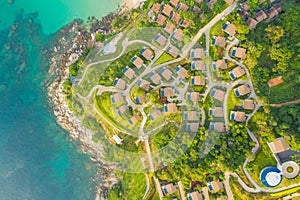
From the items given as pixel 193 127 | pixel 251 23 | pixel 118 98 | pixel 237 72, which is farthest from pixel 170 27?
pixel 193 127

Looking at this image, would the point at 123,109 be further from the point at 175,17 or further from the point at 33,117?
the point at 175,17

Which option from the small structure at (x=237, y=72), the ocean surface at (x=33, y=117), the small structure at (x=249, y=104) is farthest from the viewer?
the ocean surface at (x=33, y=117)

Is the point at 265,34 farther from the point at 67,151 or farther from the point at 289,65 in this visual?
the point at 67,151

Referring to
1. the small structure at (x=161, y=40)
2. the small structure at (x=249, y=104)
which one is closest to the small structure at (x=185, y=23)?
the small structure at (x=161, y=40)

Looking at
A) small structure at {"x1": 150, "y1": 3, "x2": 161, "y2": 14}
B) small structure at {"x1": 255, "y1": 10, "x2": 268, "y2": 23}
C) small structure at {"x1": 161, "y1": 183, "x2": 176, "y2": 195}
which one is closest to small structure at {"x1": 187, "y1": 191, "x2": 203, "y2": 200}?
small structure at {"x1": 161, "y1": 183, "x2": 176, "y2": 195}

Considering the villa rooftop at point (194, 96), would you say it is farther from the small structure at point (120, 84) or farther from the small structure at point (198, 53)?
the small structure at point (120, 84)
